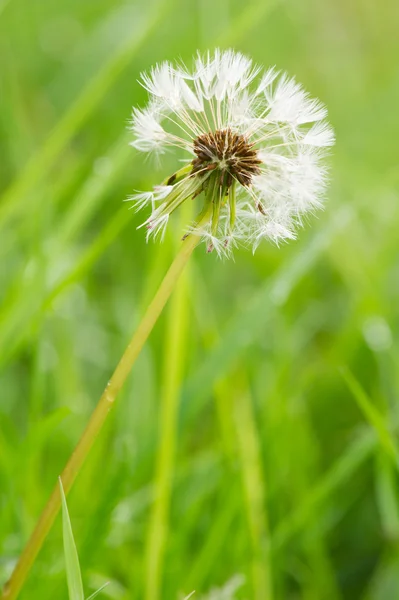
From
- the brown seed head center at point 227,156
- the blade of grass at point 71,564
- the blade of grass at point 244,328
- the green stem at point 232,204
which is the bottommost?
the blade of grass at point 71,564

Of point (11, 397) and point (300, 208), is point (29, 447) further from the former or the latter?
point (11, 397)

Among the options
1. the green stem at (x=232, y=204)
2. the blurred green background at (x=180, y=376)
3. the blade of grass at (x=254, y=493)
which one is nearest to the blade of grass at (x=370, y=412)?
the blurred green background at (x=180, y=376)

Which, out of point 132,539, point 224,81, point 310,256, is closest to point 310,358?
point 310,256

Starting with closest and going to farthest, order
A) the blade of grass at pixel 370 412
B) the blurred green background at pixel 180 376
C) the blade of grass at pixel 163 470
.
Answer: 1. the blade of grass at pixel 370 412
2. the blade of grass at pixel 163 470
3. the blurred green background at pixel 180 376

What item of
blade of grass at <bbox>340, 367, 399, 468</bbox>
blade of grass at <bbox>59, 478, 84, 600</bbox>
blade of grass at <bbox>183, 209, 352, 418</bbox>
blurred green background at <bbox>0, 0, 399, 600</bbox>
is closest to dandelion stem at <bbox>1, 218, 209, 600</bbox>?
blade of grass at <bbox>59, 478, 84, 600</bbox>

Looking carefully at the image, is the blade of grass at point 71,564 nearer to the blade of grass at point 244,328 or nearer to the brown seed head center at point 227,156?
the brown seed head center at point 227,156
